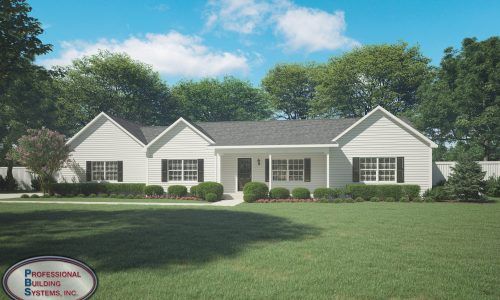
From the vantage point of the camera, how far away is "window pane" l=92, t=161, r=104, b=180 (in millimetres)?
25562

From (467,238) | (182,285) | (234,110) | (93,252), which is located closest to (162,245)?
(93,252)

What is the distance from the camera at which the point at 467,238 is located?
8.84 metres

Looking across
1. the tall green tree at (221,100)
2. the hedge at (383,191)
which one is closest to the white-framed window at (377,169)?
the hedge at (383,191)

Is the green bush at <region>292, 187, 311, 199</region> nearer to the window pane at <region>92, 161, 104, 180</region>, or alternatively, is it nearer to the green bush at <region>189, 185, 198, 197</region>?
the green bush at <region>189, 185, 198, 197</region>

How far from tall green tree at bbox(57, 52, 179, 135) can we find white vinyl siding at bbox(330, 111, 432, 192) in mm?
32424

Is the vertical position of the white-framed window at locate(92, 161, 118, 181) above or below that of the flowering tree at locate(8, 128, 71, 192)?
below

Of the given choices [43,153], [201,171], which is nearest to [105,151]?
[43,153]

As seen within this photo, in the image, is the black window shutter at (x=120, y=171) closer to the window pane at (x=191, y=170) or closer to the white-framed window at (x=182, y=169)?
the white-framed window at (x=182, y=169)

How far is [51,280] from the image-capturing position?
248cm

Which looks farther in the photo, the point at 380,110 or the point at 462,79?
the point at 462,79

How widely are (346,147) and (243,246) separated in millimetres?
15573

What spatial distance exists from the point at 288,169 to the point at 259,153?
7.40 feet

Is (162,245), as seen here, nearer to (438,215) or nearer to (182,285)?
(182,285)

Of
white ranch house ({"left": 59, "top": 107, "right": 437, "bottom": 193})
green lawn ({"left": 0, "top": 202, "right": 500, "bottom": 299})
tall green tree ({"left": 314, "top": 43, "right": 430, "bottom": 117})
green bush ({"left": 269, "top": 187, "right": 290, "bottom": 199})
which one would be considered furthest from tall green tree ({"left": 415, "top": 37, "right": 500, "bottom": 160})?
green lawn ({"left": 0, "top": 202, "right": 500, "bottom": 299})
